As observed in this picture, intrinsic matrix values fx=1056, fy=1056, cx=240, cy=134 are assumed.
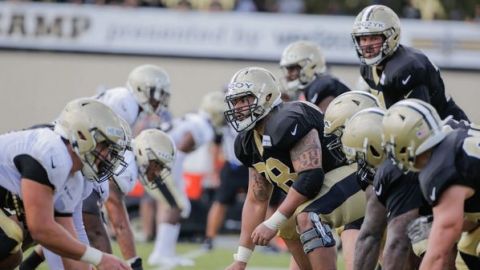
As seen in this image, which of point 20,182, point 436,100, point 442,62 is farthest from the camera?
point 442,62

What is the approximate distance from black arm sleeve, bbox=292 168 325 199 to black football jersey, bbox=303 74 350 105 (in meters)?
1.81

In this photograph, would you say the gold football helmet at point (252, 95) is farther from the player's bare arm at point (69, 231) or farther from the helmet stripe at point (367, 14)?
the player's bare arm at point (69, 231)

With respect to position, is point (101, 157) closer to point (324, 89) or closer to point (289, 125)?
point (289, 125)

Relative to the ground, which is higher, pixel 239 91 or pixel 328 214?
pixel 239 91

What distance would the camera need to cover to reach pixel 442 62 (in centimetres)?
1631

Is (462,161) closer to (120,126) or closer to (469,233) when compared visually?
(469,233)

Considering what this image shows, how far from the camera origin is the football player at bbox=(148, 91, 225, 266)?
10.3m

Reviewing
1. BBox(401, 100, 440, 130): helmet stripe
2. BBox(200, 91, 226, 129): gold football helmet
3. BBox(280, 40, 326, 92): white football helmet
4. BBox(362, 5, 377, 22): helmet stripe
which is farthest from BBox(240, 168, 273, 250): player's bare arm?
BBox(200, 91, 226, 129): gold football helmet

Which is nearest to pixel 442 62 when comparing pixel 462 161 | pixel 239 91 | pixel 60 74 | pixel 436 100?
pixel 60 74

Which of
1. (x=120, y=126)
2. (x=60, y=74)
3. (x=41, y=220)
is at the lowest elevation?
(x=60, y=74)

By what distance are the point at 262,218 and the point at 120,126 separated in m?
1.44

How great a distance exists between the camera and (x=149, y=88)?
8500 millimetres

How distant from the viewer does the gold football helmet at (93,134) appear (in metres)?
5.32

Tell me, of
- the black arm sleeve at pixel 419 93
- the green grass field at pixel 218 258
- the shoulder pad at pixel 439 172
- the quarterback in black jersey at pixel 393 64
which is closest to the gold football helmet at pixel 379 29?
the quarterback in black jersey at pixel 393 64
